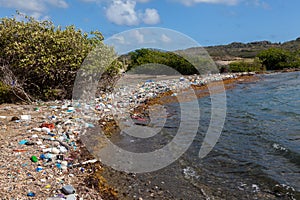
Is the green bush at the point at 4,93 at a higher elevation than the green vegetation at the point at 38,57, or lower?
lower

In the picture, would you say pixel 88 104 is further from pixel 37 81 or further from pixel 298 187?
pixel 298 187

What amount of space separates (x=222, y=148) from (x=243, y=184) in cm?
183

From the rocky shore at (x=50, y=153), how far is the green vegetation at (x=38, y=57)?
102 cm

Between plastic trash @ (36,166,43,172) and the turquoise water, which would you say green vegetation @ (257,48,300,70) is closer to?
the turquoise water

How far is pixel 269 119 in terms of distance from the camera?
9.49m

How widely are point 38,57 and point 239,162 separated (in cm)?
751

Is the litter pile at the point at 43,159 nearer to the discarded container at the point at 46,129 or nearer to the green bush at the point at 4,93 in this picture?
the discarded container at the point at 46,129

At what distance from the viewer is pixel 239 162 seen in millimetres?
5832

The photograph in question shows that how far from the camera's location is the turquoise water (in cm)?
466

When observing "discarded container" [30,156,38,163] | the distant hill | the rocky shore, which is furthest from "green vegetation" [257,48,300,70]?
"discarded container" [30,156,38,163]

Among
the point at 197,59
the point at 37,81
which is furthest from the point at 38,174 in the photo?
the point at 197,59

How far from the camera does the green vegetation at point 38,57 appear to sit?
964 cm

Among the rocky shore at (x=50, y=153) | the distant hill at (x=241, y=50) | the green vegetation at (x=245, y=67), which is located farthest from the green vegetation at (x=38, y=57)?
the distant hill at (x=241, y=50)

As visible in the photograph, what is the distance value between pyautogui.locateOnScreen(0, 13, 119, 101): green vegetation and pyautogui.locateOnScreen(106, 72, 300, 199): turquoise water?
4175mm
